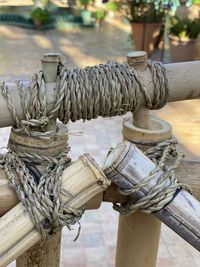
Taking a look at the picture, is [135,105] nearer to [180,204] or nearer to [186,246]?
[180,204]

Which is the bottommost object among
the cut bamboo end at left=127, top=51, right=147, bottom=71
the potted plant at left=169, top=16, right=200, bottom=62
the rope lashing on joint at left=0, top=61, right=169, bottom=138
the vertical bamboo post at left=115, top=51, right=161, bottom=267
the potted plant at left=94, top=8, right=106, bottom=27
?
the potted plant at left=94, top=8, right=106, bottom=27

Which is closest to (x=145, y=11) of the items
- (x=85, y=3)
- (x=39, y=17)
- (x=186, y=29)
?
(x=186, y=29)

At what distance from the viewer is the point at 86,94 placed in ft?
2.10

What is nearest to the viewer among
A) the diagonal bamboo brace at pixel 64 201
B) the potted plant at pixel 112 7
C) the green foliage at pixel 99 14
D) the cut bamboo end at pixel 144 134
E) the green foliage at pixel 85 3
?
the diagonal bamboo brace at pixel 64 201

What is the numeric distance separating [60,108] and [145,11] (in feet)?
15.6

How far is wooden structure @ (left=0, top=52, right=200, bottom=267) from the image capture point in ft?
1.96

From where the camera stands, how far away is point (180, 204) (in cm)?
64

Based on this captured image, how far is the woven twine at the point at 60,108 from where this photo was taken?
602 mm

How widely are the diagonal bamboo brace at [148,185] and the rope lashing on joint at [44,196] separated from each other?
2.6 inches

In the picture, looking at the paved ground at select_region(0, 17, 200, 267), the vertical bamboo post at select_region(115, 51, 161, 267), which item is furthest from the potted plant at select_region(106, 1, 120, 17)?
the vertical bamboo post at select_region(115, 51, 161, 267)

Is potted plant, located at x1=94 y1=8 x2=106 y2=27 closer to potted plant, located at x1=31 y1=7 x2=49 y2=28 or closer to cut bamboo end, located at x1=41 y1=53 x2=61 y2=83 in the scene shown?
potted plant, located at x1=31 y1=7 x2=49 y2=28

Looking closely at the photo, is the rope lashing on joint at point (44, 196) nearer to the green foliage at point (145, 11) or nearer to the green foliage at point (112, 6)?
the green foliage at point (145, 11)

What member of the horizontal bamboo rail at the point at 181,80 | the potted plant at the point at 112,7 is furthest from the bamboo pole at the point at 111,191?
the potted plant at the point at 112,7

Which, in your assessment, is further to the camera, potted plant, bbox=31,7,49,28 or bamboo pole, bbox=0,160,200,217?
potted plant, bbox=31,7,49,28
